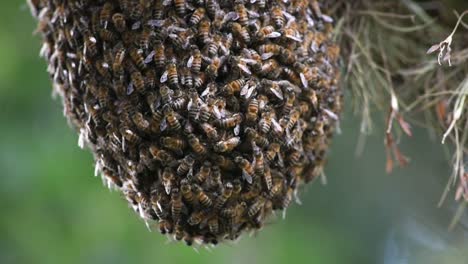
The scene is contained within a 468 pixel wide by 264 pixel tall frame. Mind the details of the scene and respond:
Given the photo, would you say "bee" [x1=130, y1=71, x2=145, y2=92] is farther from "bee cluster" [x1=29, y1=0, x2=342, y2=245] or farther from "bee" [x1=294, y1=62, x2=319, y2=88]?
"bee" [x1=294, y1=62, x2=319, y2=88]

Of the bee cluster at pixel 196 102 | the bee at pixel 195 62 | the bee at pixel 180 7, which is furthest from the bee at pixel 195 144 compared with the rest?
the bee at pixel 180 7

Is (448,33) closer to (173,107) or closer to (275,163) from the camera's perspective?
(275,163)

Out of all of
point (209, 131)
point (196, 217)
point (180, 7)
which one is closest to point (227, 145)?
point (209, 131)

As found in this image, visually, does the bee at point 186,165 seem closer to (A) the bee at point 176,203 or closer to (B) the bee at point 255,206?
(A) the bee at point 176,203

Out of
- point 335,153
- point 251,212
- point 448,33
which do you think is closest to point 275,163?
point 251,212

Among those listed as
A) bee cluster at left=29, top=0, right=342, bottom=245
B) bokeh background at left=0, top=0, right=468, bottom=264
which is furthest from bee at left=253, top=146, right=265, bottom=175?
bokeh background at left=0, top=0, right=468, bottom=264

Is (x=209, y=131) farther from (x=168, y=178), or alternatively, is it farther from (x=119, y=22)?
(x=119, y=22)
